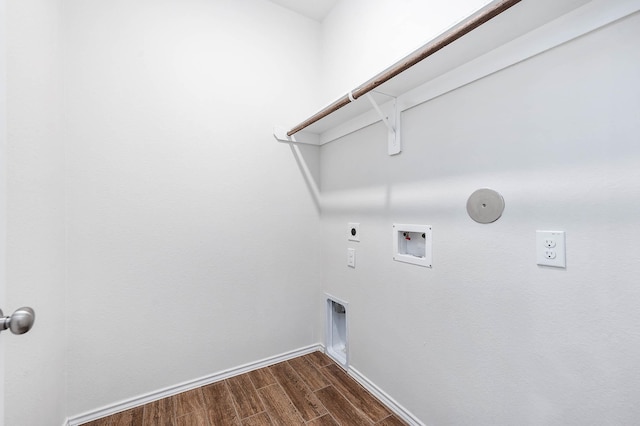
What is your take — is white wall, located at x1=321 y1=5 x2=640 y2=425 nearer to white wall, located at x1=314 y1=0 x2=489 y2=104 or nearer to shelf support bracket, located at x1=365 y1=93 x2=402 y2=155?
shelf support bracket, located at x1=365 y1=93 x2=402 y2=155

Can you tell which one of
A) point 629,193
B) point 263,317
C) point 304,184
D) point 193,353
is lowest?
point 193,353

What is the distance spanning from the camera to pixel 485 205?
1.02 m

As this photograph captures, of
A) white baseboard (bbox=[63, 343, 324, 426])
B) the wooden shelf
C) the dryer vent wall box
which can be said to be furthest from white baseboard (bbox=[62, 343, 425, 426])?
the wooden shelf

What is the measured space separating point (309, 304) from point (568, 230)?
5.38ft

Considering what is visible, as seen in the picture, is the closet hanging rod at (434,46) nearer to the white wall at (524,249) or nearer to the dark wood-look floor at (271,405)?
the white wall at (524,249)

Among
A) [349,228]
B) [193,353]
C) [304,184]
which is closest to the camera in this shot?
[193,353]

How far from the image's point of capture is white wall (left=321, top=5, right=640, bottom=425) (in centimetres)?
74

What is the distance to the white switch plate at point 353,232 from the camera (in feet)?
5.56

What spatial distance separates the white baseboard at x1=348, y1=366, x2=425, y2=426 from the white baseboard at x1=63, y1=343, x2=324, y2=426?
1.44ft

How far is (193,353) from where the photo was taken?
162cm

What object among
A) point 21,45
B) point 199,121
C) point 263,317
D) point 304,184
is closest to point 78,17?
point 21,45

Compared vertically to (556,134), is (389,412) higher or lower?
lower

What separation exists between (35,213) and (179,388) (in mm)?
1243

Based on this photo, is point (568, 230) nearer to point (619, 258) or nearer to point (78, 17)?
point (619, 258)
